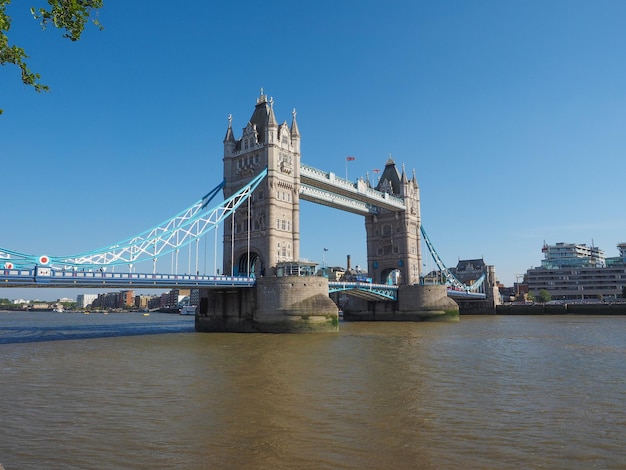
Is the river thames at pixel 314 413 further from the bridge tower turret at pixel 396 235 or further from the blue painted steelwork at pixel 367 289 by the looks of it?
the bridge tower turret at pixel 396 235

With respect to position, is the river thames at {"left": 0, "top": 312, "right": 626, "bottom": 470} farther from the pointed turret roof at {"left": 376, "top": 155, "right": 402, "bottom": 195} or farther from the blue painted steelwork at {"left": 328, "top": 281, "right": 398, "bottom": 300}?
the pointed turret roof at {"left": 376, "top": 155, "right": 402, "bottom": 195}

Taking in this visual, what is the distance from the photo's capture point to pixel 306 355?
26688mm

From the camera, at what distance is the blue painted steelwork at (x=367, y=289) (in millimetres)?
55938

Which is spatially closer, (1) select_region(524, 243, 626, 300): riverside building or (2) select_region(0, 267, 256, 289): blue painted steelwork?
(2) select_region(0, 267, 256, 289): blue painted steelwork

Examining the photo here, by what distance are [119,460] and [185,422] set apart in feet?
9.54

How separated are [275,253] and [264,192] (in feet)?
23.1

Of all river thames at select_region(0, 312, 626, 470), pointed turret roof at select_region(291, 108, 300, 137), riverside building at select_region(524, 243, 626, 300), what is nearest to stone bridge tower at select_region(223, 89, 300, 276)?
pointed turret roof at select_region(291, 108, 300, 137)

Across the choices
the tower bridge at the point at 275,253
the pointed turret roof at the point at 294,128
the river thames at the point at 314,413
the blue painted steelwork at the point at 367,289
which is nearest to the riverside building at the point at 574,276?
the tower bridge at the point at 275,253

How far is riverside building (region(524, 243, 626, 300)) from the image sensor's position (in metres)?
131

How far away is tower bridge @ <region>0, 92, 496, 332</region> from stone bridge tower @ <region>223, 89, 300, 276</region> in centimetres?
12

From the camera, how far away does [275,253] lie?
53.0 m

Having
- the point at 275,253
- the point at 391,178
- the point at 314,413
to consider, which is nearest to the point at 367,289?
the point at 275,253

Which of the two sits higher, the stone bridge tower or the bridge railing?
the stone bridge tower

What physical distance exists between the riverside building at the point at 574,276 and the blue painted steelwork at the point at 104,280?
118 metres
